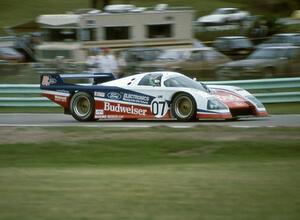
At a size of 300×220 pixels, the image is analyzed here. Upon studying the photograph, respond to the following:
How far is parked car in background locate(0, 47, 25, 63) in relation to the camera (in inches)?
1349

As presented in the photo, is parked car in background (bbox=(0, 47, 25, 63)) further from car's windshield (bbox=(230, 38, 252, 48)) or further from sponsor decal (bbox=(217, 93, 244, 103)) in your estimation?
sponsor decal (bbox=(217, 93, 244, 103))

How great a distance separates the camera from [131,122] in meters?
16.4

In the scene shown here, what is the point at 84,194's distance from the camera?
6.83 meters

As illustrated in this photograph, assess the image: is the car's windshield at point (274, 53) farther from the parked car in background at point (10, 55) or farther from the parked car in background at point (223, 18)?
the parked car in background at point (223, 18)

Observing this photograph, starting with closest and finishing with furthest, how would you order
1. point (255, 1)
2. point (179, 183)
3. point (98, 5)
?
point (179, 183) < point (98, 5) < point (255, 1)

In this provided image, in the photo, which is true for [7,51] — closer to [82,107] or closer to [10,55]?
[10,55]

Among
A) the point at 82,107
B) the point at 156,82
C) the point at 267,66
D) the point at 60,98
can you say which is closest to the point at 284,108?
the point at 267,66

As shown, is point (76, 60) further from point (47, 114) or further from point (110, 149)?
point (110, 149)

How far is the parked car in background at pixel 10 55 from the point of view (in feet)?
112

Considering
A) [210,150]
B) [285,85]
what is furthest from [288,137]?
[285,85]

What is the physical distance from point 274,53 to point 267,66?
280 cm

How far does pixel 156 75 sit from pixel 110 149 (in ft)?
15.2

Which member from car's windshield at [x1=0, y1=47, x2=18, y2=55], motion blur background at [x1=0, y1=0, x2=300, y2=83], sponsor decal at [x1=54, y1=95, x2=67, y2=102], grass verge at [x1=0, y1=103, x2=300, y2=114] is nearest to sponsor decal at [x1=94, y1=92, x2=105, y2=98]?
sponsor decal at [x1=54, y1=95, x2=67, y2=102]

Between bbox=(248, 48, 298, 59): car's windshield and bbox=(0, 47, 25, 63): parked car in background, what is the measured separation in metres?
12.7
